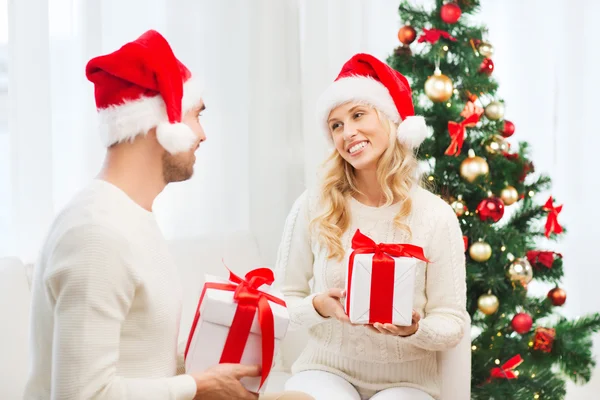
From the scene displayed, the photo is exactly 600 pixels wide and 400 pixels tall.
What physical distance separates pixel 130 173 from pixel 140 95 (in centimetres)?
15

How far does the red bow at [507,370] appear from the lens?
2738mm

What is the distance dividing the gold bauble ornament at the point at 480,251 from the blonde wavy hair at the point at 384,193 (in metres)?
0.55

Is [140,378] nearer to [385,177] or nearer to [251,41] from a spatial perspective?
[385,177]

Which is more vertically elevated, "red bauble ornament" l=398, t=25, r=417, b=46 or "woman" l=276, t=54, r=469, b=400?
"red bauble ornament" l=398, t=25, r=417, b=46

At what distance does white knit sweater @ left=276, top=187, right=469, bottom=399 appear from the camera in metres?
2.09

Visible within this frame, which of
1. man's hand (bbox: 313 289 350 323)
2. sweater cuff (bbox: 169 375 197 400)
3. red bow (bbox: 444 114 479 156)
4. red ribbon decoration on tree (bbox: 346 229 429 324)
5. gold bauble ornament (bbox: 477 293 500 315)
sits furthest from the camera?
gold bauble ornament (bbox: 477 293 500 315)

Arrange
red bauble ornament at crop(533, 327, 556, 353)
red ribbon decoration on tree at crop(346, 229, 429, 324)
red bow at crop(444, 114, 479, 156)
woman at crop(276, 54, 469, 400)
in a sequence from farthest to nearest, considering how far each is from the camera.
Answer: red bauble ornament at crop(533, 327, 556, 353) < red bow at crop(444, 114, 479, 156) < woman at crop(276, 54, 469, 400) < red ribbon decoration on tree at crop(346, 229, 429, 324)

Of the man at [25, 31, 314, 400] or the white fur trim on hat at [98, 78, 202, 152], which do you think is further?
the white fur trim on hat at [98, 78, 202, 152]

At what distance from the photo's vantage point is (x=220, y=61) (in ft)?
10.4

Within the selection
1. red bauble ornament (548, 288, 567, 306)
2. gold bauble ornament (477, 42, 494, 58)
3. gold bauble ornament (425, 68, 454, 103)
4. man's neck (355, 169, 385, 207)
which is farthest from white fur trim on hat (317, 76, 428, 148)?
red bauble ornament (548, 288, 567, 306)

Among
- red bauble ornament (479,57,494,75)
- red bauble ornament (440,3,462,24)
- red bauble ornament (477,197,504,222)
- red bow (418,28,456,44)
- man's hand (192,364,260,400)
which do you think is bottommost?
man's hand (192,364,260,400)

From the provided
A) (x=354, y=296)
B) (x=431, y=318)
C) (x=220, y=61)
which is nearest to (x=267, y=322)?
(x=354, y=296)

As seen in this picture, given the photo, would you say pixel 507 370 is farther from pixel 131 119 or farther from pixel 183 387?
pixel 131 119

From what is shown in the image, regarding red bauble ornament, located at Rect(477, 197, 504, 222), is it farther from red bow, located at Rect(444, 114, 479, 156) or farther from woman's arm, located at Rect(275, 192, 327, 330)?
woman's arm, located at Rect(275, 192, 327, 330)
